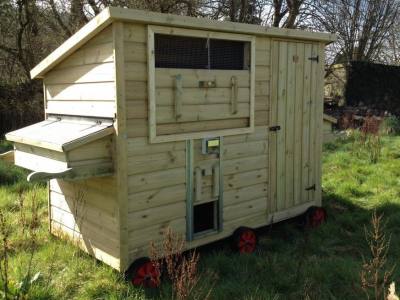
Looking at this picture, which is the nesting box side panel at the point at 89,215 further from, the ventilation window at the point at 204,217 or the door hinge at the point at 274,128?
the door hinge at the point at 274,128

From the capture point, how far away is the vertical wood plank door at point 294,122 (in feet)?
16.2

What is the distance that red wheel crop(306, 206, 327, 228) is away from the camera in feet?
17.8

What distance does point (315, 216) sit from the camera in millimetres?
5473

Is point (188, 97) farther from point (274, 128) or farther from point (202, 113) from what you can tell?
point (274, 128)

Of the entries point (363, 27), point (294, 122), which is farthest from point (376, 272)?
point (363, 27)

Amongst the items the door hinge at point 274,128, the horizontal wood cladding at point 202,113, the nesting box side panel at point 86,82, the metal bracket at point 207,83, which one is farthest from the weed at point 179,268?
the door hinge at point 274,128

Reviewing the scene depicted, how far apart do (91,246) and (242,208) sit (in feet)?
5.27

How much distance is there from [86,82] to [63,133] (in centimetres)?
52

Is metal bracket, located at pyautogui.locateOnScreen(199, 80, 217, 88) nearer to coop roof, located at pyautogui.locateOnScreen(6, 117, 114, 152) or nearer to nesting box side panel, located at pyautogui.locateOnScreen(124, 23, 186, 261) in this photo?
nesting box side panel, located at pyautogui.locateOnScreen(124, 23, 186, 261)

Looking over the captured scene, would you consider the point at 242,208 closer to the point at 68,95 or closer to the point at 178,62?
the point at 178,62

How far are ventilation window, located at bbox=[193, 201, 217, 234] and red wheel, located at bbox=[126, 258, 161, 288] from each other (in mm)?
871

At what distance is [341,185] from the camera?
23.1 feet

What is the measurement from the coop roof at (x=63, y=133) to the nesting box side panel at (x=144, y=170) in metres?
0.28

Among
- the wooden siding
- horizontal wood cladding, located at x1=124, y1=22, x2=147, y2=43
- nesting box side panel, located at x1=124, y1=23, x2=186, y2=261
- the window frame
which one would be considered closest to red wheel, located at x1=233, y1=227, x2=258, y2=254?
the wooden siding
